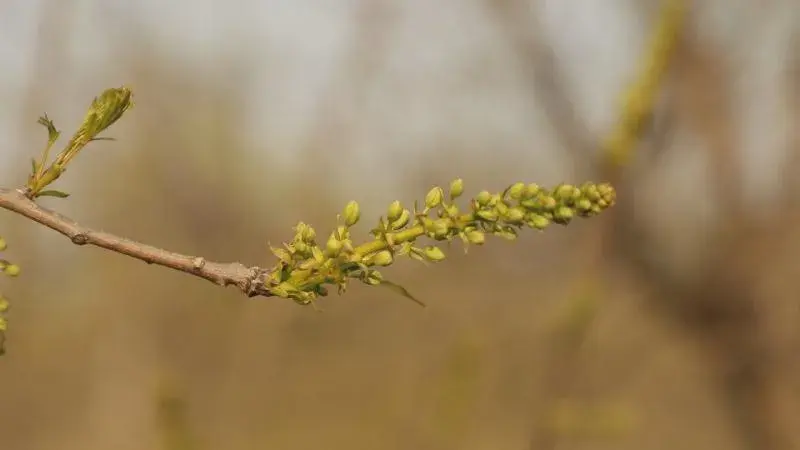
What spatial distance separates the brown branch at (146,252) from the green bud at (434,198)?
0.11 m

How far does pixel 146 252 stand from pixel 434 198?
18 centimetres

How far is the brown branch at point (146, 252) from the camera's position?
398 mm

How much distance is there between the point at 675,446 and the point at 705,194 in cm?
254

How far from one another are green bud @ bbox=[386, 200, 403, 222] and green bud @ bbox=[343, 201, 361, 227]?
3 cm

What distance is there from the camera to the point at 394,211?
1.46 ft

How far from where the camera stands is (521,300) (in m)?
2.88

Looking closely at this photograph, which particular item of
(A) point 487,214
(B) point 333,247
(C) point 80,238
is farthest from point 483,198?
(C) point 80,238

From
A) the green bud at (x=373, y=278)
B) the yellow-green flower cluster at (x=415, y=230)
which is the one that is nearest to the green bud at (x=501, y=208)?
the yellow-green flower cluster at (x=415, y=230)

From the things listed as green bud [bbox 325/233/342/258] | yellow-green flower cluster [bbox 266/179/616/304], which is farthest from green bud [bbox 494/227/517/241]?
green bud [bbox 325/233/342/258]

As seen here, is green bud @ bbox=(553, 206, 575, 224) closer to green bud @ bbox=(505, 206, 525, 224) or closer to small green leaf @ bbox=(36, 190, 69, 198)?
green bud @ bbox=(505, 206, 525, 224)

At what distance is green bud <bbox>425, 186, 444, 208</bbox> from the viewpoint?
473 millimetres

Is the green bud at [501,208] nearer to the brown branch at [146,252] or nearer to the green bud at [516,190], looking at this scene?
the green bud at [516,190]

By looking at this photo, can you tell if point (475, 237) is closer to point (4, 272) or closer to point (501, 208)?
point (501, 208)

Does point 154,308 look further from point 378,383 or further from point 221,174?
point 378,383
